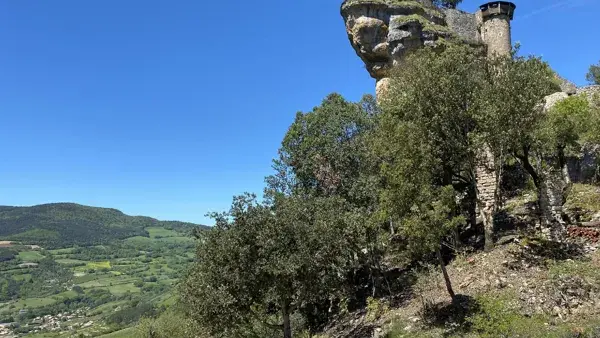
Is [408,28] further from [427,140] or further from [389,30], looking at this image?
[427,140]

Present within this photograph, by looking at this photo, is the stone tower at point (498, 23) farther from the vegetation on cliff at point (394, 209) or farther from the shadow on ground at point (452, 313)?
the shadow on ground at point (452, 313)

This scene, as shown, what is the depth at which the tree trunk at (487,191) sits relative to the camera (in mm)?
22375

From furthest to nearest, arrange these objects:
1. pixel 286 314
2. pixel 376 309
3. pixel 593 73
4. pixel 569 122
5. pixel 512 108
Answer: pixel 593 73, pixel 569 122, pixel 376 309, pixel 512 108, pixel 286 314

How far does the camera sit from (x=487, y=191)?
26.1 meters

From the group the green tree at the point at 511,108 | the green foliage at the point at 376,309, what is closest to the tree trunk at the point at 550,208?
the green tree at the point at 511,108

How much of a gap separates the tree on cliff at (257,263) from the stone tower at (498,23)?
37.4m

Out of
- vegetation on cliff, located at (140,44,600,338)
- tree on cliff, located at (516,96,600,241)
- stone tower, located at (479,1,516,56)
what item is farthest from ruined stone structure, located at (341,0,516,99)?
tree on cliff, located at (516,96,600,241)

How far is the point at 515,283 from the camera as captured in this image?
18.5m

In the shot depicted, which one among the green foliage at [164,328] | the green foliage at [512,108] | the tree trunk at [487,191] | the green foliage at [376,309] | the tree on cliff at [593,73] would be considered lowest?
the green foliage at [164,328]

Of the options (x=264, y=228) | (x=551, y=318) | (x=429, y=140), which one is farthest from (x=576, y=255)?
(x=264, y=228)

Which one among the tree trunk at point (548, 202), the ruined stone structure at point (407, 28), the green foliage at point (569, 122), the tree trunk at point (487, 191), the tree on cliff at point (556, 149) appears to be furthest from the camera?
the ruined stone structure at point (407, 28)

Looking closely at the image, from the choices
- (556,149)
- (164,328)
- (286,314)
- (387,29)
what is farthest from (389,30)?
(164,328)

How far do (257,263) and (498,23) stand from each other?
139ft

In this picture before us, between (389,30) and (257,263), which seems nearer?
(257,263)
